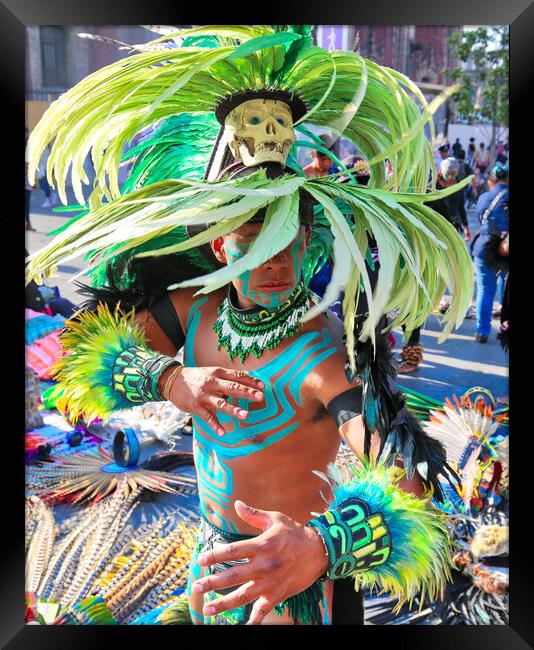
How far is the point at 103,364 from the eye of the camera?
7.13ft

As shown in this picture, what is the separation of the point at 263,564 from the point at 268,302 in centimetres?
64

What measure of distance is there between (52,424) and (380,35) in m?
1.58

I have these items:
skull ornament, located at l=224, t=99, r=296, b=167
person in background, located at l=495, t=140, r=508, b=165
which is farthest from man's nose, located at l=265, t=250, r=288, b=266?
person in background, located at l=495, t=140, r=508, b=165

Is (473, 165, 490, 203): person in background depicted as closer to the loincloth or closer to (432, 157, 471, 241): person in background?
(432, 157, 471, 241): person in background

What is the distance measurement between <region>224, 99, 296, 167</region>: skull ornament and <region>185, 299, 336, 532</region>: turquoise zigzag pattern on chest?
457 mm

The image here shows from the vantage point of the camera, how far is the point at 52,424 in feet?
8.49

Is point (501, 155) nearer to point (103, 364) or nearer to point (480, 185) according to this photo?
point (480, 185)

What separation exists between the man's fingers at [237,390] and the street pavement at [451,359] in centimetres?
65

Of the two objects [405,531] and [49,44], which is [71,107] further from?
[405,531]

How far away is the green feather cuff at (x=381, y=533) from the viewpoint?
1.80 metres

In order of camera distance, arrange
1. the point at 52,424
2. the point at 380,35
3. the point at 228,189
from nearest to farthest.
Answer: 1. the point at 228,189
2. the point at 380,35
3. the point at 52,424

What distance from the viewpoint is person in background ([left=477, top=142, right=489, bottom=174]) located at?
239 centimetres
